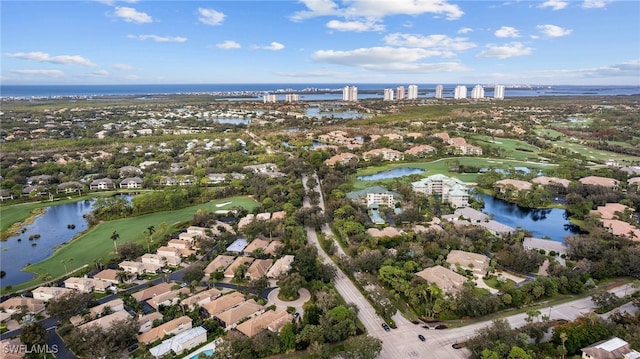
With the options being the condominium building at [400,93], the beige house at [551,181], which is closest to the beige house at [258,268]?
the beige house at [551,181]

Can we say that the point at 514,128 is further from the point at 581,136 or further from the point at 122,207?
the point at 122,207

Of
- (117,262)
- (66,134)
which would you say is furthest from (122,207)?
(66,134)

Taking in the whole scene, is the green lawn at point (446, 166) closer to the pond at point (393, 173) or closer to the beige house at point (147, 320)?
the pond at point (393, 173)

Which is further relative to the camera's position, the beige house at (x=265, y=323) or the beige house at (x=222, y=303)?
the beige house at (x=222, y=303)

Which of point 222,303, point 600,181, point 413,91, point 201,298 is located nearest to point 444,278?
point 222,303

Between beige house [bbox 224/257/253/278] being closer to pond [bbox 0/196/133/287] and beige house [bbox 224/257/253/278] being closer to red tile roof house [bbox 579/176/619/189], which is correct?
pond [bbox 0/196/133/287]

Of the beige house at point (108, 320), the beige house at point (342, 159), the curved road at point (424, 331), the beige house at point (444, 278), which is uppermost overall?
the beige house at point (342, 159)
